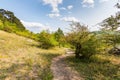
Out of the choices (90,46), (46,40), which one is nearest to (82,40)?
(90,46)

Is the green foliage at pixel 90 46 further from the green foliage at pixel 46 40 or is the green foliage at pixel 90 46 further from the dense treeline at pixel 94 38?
the green foliage at pixel 46 40

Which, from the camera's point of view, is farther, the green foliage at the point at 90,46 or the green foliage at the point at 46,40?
the green foliage at the point at 46,40

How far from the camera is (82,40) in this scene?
16.8 meters

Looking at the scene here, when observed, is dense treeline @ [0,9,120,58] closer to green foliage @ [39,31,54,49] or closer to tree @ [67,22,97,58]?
tree @ [67,22,97,58]

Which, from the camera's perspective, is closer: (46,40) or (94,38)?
(94,38)

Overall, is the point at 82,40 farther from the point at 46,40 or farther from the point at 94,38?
the point at 46,40

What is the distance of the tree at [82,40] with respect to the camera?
1630 cm

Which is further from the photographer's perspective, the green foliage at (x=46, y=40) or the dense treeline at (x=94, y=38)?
the green foliage at (x=46, y=40)

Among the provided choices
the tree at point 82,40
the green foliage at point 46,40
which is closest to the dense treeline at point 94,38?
the tree at point 82,40

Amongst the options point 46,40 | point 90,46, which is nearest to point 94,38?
point 90,46

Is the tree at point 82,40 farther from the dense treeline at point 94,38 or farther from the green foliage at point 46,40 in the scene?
the green foliage at point 46,40

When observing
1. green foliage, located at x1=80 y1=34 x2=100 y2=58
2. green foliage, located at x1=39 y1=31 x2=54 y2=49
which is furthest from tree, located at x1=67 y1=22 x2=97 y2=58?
green foliage, located at x1=39 y1=31 x2=54 y2=49

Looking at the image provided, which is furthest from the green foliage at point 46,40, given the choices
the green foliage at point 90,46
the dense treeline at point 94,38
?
the green foliage at point 90,46

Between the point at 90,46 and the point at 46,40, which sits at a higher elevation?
the point at 46,40
